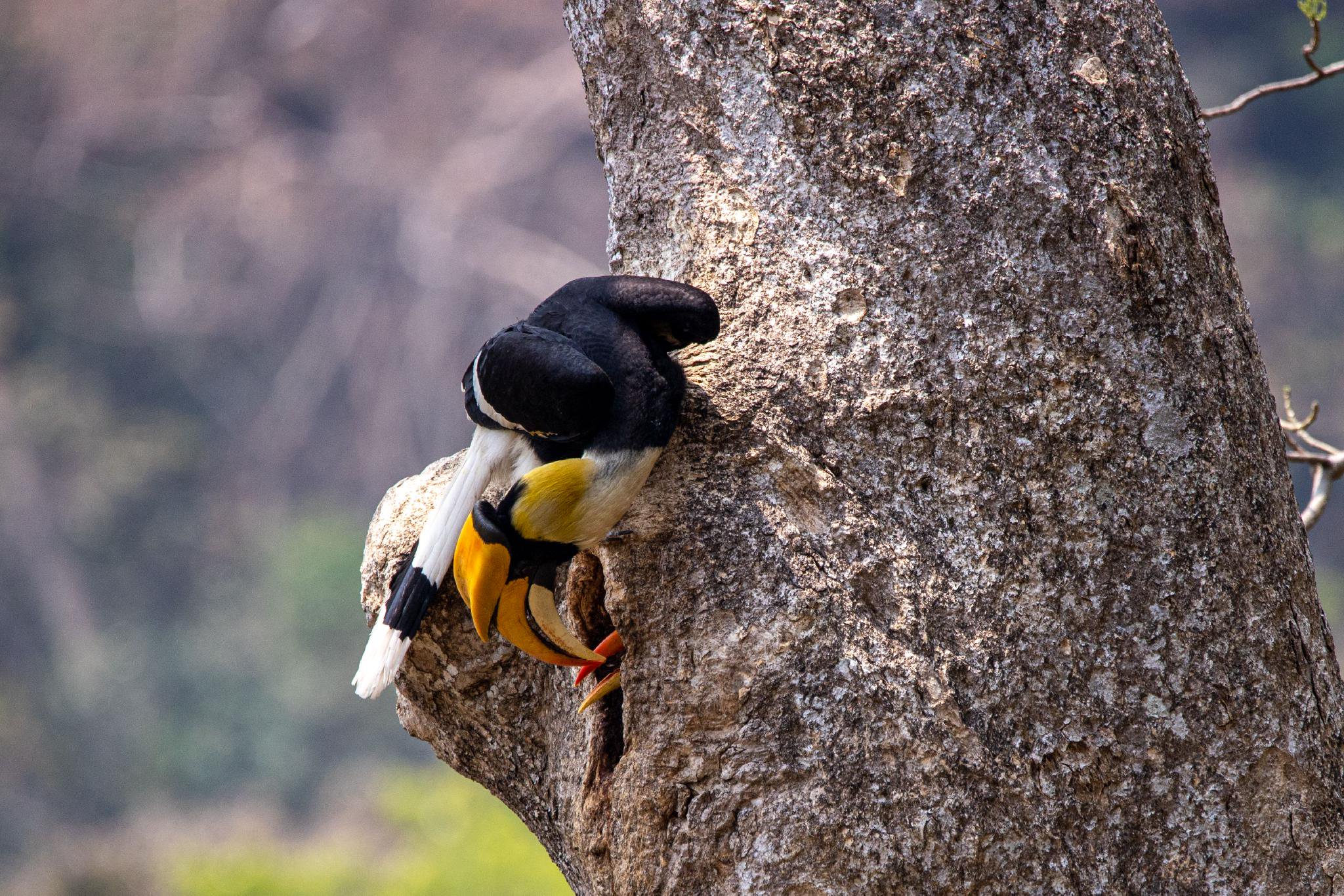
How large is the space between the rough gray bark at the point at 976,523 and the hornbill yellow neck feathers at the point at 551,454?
73 millimetres

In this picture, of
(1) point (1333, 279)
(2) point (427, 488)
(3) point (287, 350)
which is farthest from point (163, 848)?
(1) point (1333, 279)

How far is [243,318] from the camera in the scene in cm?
1005

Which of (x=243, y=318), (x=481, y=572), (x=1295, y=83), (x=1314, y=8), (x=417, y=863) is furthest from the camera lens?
(x=243, y=318)

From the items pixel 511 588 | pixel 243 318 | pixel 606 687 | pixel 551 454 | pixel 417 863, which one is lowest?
pixel 417 863

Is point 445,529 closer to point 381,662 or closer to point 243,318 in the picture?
point 381,662

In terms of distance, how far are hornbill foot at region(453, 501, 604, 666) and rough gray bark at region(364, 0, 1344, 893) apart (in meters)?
0.07

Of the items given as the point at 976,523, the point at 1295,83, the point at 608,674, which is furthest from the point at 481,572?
the point at 1295,83

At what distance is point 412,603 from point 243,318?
9698 millimetres

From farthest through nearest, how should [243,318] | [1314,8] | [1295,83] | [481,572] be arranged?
1. [243,318]
2. [1295,83]
3. [1314,8]
4. [481,572]

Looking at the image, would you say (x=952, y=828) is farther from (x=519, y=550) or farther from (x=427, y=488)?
(x=427, y=488)

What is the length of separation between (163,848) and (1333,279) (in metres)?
10.7

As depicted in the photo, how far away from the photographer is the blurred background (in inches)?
388

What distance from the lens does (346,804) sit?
32.0ft

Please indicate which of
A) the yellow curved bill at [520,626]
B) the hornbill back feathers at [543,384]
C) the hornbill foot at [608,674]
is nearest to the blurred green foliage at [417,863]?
the hornbill foot at [608,674]
